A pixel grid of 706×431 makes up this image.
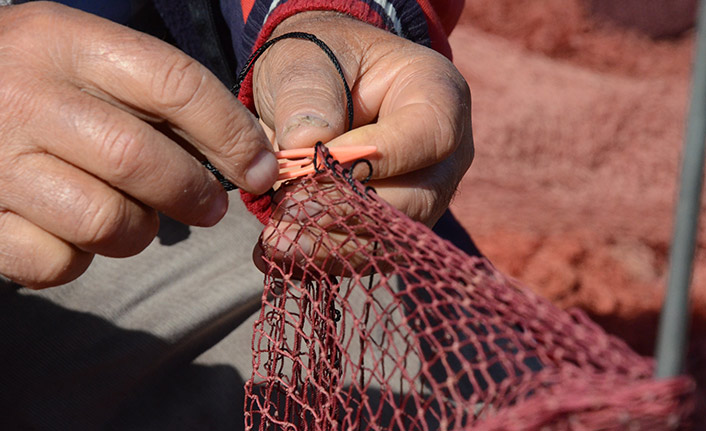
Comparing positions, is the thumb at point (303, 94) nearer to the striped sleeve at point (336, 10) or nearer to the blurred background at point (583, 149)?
the striped sleeve at point (336, 10)

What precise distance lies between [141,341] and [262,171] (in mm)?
358

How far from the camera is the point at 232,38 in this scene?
34.4 inches

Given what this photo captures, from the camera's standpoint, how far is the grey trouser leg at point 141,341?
0.72m

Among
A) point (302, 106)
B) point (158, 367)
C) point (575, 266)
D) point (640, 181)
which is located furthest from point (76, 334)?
point (640, 181)

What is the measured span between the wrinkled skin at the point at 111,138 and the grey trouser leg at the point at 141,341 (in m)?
0.26

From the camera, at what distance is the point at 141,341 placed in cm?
76

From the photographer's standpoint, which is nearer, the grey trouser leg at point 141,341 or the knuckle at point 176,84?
the knuckle at point 176,84

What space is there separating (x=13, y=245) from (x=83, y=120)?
0.11 meters

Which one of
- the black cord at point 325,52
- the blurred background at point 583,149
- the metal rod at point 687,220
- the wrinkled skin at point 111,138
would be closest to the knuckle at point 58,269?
the wrinkled skin at point 111,138

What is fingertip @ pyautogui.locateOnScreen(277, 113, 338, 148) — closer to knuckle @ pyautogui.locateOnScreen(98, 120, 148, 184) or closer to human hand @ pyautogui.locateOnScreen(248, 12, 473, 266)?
human hand @ pyautogui.locateOnScreen(248, 12, 473, 266)

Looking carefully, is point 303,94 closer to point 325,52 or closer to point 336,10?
point 325,52

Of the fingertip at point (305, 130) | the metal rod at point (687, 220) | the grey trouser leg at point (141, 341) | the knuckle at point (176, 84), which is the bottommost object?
the grey trouser leg at point (141, 341)

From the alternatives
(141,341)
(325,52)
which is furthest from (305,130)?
(141,341)

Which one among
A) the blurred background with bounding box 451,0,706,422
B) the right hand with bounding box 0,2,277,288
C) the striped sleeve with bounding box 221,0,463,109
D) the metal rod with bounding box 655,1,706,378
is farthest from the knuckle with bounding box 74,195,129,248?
the blurred background with bounding box 451,0,706,422
